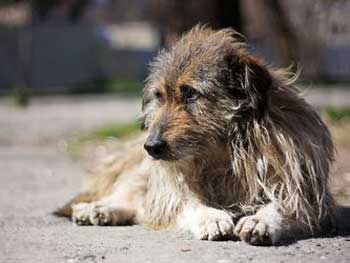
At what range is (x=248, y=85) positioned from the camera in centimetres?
712

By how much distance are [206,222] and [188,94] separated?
3.28 ft

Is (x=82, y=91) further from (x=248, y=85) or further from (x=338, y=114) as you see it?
(x=248, y=85)

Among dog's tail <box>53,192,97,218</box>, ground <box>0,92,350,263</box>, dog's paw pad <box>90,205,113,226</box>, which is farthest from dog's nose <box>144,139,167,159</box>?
dog's tail <box>53,192,97,218</box>

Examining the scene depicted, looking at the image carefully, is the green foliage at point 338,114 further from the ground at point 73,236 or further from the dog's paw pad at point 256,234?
the dog's paw pad at point 256,234

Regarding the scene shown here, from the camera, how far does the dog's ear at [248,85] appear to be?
23.4ft

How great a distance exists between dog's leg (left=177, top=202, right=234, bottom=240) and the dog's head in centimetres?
44

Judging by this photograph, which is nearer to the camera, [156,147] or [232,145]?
[156,147]

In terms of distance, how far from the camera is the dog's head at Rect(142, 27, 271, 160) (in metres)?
7.07

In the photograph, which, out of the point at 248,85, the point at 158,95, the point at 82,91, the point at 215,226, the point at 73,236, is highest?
the point at 248,85

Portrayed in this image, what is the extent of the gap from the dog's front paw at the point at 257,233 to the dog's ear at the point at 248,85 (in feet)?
3.03

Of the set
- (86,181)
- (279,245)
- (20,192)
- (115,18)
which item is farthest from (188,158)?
(115,18)

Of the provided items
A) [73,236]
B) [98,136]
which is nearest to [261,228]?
[73,236]

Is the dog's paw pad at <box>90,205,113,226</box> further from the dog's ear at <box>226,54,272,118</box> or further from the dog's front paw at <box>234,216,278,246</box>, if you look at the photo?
the dog's front paw at <box>234,216,278,246</box>

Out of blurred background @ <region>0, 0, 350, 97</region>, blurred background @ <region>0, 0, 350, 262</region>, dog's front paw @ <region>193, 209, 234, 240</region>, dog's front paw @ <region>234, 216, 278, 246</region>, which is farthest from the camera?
blurred background @ <region>0, 0, 350, 97</region>
